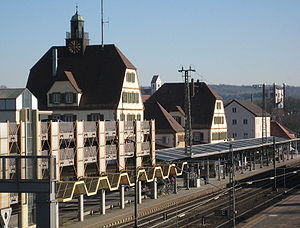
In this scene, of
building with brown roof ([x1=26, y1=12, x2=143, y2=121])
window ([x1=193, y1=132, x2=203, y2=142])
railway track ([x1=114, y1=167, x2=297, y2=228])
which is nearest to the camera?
railway track ([x1=114, y1=167, x2=297, y2=228])

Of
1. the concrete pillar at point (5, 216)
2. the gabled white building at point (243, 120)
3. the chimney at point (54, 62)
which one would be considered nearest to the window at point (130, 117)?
the chimney at point (54, 62)

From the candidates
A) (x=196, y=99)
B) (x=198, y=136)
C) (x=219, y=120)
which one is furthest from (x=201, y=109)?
(x=198, y=136)

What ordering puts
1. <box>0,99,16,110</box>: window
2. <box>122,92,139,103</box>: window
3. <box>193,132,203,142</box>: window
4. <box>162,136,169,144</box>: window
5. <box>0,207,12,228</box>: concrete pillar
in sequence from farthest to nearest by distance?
<box>193,132,203,142</box>: window → <box>162,136,169,144</box>: window → <box>122,92,139,103</box>: window → <box>0,99,16,110</box>: window → <box>0,207,12,228</box>: concrete pillar

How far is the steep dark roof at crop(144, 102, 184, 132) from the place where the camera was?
355 feet

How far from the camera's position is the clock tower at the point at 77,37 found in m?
86.4

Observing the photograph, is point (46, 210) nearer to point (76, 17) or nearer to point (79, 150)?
point (79, 150)

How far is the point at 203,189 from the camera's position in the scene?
3209 inches

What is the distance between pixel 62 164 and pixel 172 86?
254ft

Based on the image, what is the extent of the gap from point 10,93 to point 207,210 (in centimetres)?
2307

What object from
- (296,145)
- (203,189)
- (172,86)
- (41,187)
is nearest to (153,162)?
(203,189)

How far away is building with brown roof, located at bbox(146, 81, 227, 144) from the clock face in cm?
3658

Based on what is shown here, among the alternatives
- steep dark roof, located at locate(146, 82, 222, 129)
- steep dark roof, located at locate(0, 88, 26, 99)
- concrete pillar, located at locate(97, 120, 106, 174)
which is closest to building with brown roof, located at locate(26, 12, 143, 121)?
concrete pillar, located at locate(97, 120, 106, 174)

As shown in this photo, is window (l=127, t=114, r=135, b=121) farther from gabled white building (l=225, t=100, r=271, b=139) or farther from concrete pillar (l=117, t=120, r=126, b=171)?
gabled white building (l=225, t=100, r=271, b=139)

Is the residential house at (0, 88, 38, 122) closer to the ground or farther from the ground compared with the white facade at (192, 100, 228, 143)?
farther from the ground
